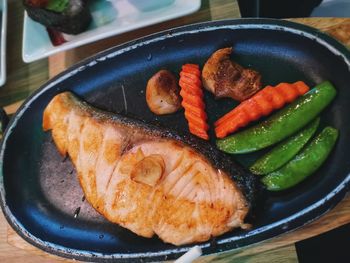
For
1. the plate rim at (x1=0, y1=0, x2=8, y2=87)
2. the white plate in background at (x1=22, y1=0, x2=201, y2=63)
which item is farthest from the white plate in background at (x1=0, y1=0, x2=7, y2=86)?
the white plate in background at (x1=22, y1=0, x2=201, y2=63)

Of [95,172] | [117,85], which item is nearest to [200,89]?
[117,85]

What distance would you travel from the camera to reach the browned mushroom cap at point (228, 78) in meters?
2.37

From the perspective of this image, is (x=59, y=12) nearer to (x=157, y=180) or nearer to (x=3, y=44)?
(x=3, y=44)

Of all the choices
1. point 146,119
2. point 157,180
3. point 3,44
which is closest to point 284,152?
point 157,180

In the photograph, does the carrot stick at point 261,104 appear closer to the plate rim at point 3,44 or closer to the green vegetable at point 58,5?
the green vegetable at point 58,5

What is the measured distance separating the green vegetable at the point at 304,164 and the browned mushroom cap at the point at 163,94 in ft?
2.28

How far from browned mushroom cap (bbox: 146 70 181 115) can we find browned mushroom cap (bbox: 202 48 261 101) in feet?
0.61

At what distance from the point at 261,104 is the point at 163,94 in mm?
558

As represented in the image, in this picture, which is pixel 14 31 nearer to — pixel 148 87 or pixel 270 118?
pixel 148 87

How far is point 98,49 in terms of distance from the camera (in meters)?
2.99

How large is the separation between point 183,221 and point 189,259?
0.75ft

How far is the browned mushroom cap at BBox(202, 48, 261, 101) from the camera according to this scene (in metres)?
2.37

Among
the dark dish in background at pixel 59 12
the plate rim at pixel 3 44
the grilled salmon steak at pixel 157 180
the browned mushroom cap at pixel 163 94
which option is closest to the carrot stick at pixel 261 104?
the grilled salmon steak at pixel 157 180

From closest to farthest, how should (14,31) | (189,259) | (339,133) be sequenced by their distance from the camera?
(189,259)
(339,133)
(14,31)
